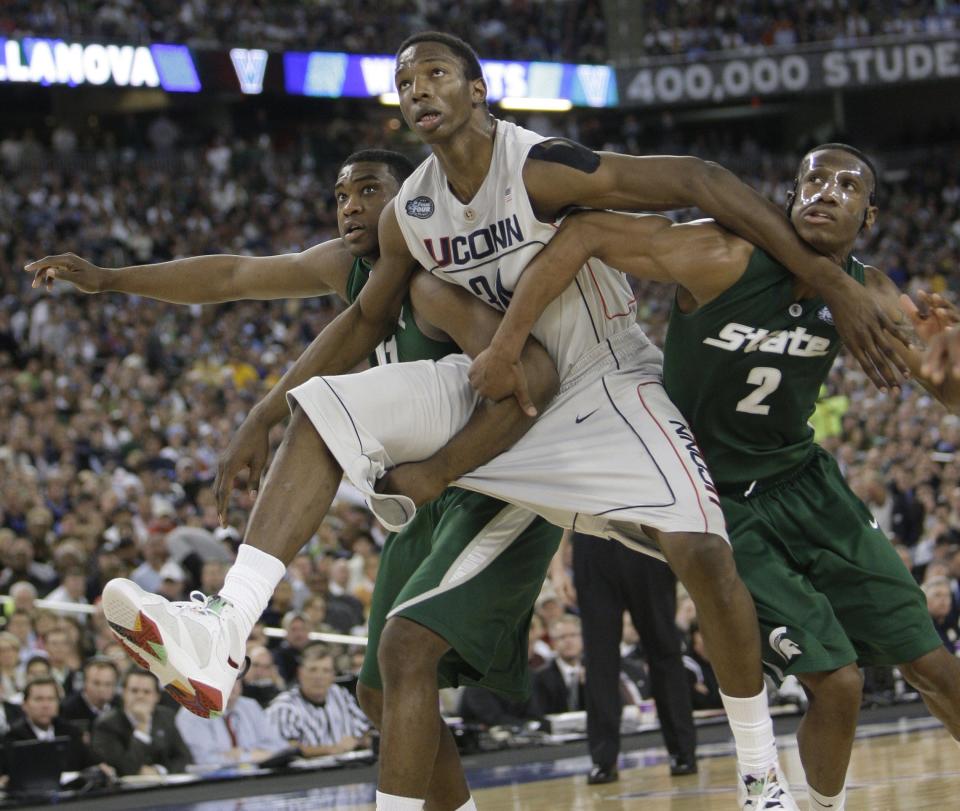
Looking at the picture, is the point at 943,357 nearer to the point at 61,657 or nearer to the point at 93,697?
the point at 93,697

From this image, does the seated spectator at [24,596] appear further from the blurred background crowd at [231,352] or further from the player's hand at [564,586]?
the player's hand at [564,586]

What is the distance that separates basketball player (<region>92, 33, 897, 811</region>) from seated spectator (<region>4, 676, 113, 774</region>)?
Result: 369 cm

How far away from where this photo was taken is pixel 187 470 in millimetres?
12406

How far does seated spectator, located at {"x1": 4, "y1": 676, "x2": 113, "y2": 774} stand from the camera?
7.31 m

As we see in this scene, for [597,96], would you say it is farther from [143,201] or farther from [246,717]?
[246,717]

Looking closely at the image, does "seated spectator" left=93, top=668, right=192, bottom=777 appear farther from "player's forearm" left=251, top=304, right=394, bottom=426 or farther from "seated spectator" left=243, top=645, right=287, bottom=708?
"player's forearm" left=251, top=304, right=394, bottom=426

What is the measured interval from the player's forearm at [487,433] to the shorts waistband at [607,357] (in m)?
0.16

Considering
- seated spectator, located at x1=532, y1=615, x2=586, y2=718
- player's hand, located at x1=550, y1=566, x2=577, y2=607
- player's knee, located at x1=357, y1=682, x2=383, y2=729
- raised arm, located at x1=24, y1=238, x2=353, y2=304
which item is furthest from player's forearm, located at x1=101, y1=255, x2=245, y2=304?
seated spectator, located at x1=532, y1=615, x2=586, y2=718

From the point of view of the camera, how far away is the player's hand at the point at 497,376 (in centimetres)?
398

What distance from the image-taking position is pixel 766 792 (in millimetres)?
3855

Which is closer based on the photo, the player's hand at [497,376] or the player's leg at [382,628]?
the player's hand at [497,376]

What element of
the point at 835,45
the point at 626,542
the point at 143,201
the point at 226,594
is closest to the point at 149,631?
the point at 226,594

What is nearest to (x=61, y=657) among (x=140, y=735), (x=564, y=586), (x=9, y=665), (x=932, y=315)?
(x=9, y=665)

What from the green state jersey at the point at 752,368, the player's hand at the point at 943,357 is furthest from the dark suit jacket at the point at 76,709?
the player's hand at the point at 943,357
